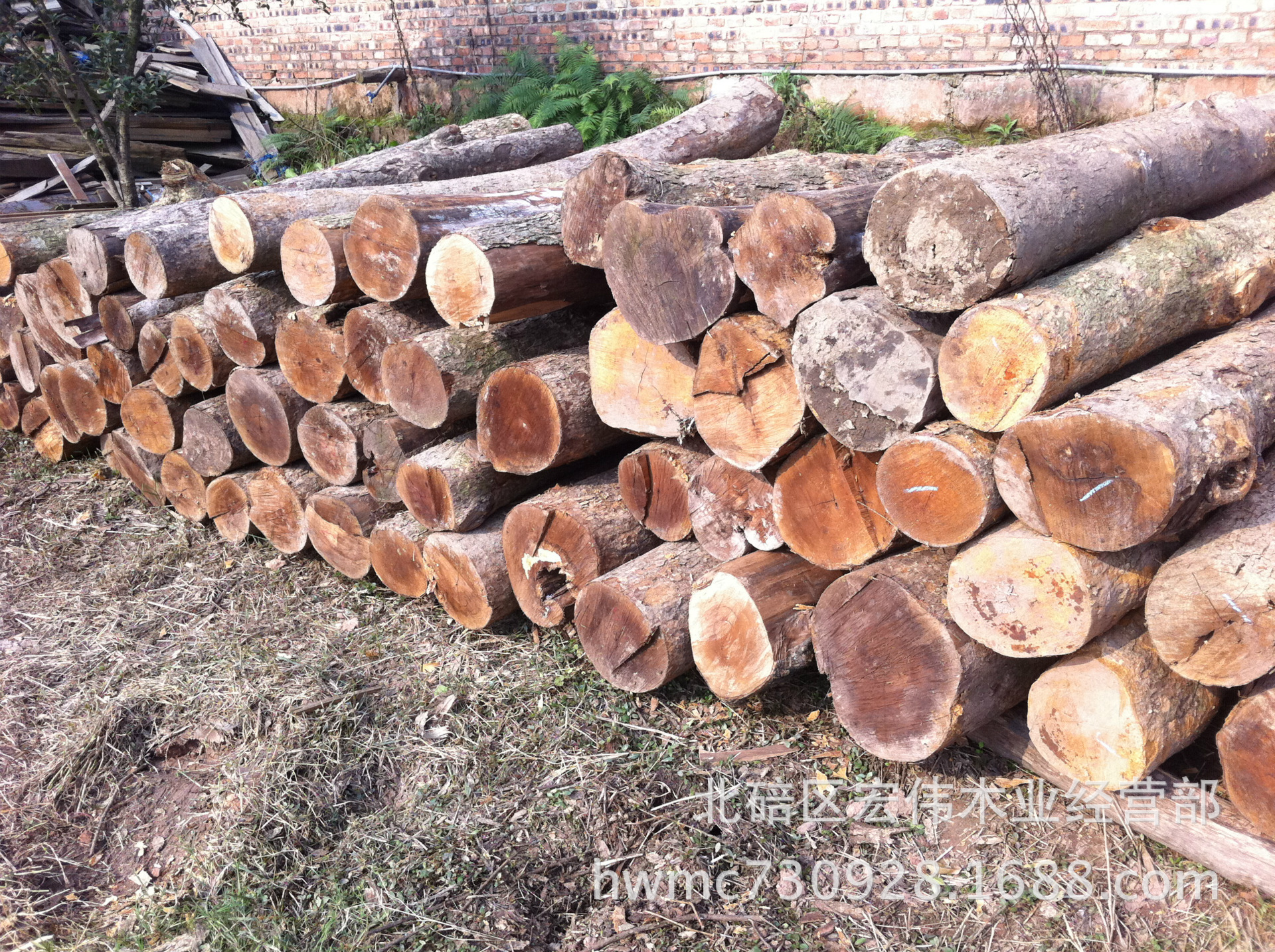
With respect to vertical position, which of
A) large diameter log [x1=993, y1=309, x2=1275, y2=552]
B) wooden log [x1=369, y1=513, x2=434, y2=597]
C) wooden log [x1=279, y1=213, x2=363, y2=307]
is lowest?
wooden log [x1=369, y1=513, x2=434, y2=597]

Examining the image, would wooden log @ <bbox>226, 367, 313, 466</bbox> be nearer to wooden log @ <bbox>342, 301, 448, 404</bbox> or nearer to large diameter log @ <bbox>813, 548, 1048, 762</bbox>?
wooden log @ <bbox>342, 301, 448, 404</bbox>

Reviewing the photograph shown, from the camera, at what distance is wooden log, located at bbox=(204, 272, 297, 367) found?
12.8 ft

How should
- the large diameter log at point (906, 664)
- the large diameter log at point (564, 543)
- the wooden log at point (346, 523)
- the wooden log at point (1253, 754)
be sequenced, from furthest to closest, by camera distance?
the wooden log at point (346, 523)
the large diameter log at point (564, 543)
the large diameter log at point (906, 664)
the wooden log at point (1253, 754)

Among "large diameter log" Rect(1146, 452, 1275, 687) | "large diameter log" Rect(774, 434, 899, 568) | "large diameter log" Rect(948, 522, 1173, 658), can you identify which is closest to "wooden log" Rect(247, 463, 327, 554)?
"large diameter log" Rect(774, 434, 899, 568)

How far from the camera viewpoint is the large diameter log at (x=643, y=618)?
3.02 m

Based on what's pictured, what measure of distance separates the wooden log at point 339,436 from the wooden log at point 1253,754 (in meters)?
3.15

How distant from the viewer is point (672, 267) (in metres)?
2.78

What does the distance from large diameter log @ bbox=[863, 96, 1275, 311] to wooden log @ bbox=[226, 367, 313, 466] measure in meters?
2.69

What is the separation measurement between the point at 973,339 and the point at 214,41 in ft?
40.3

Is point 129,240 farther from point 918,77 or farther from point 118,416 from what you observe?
point 918,77

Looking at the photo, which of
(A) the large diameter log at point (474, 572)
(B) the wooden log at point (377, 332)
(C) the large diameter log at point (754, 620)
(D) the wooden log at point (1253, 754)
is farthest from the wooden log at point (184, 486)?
(D) the wooden log at point (1253, 754)

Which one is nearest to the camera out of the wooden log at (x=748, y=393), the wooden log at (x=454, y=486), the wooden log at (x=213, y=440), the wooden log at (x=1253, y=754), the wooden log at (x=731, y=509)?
the wooden log at (x=1253, y=754)

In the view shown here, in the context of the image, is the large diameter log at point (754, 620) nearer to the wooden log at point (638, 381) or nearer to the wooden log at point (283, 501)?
the wooden log at point (638, 381)

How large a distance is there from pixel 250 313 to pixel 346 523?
1025 mm
